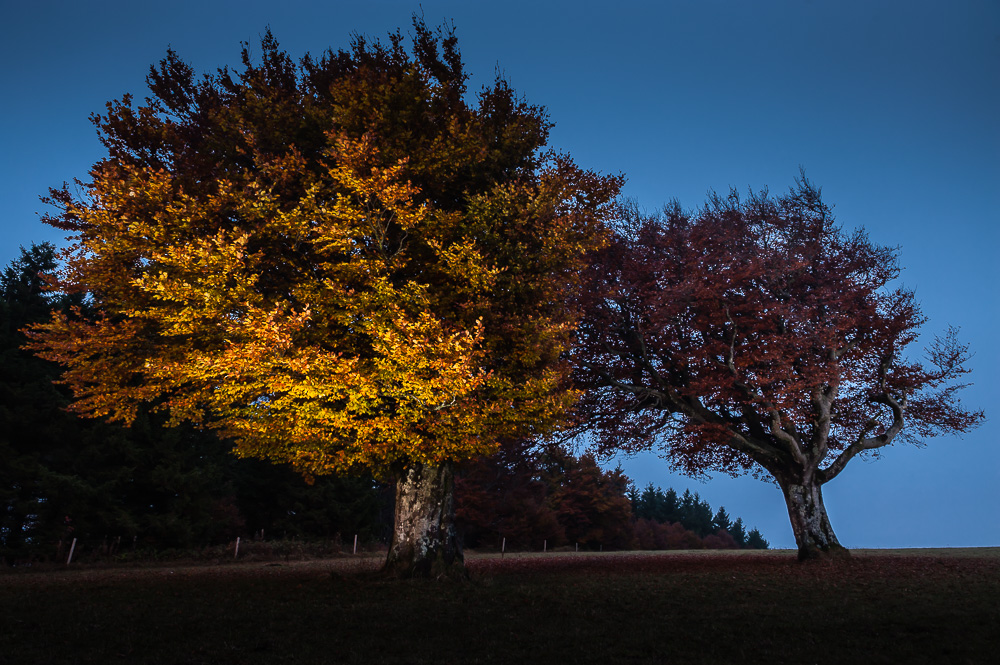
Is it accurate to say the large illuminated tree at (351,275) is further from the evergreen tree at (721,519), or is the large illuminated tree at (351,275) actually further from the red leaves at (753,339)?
the evergreen tree at (721,519)

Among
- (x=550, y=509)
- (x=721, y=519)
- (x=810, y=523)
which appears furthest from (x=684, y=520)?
(x=810, y=523)

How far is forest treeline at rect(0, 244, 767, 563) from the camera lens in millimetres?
30922

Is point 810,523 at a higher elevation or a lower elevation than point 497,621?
higher

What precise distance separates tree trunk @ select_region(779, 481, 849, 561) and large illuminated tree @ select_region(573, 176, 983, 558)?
51 mm

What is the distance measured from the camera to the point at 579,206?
17312 millimetres

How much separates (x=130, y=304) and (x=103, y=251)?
148cm

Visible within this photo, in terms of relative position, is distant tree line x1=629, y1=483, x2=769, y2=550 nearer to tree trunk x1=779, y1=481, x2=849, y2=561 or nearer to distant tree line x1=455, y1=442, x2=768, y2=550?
distant tree line x1=455, y1=442, x2=768, y2=550

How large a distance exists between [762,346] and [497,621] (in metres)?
17.2

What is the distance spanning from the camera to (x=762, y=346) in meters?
23.0

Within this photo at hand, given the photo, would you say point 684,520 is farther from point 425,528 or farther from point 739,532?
point 425,528

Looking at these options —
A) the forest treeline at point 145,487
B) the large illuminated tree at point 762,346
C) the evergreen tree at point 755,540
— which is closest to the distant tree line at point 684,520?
the evergreen tree at point 755,540

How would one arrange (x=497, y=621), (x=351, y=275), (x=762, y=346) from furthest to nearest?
(x=762, y=346) < (x=351, y=275) < (x=497, y=621)

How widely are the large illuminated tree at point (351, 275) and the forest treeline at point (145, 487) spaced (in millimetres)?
4054

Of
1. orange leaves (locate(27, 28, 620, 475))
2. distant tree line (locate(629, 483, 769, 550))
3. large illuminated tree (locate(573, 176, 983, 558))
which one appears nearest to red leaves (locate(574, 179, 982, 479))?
large illuminated tree (locate(573, 176, 983, 558))
